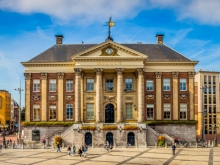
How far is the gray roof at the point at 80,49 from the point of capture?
→ 62.1 m

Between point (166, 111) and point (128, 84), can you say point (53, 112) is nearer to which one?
point (128, 84)

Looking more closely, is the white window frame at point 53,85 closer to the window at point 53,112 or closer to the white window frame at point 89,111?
the window at point 53,112

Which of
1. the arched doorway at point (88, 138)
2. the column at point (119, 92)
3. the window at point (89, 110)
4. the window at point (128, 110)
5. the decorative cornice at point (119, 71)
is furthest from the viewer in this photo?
the window at point (89, 110)

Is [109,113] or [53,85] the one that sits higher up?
[53,85]

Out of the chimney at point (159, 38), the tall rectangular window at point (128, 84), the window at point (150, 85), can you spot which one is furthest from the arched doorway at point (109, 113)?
the chimney at point (159, 38)

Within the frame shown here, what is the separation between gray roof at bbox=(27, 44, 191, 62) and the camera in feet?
204

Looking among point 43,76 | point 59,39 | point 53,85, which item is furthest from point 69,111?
point 59,39

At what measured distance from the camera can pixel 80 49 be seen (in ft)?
214

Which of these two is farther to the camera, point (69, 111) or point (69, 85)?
point (69, 85)

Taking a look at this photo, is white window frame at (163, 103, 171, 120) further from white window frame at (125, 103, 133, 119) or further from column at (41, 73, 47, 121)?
column at (41, 73, 47, 121)

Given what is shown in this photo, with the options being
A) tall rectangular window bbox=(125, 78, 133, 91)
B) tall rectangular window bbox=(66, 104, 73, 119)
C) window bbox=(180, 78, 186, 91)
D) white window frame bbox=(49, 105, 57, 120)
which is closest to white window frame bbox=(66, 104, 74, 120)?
tall rectangular window bbox=(66, 104, 73, 119)

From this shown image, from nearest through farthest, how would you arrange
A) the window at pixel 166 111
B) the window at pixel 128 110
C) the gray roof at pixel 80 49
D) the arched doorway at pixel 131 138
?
the arched doorway at pixel 131 138 < the window at pixel 128 110 < the window at pixel 166 111 < the gray roof at pixel 80 49

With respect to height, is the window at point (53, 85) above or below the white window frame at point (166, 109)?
above

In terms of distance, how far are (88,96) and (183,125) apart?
1737 cm
